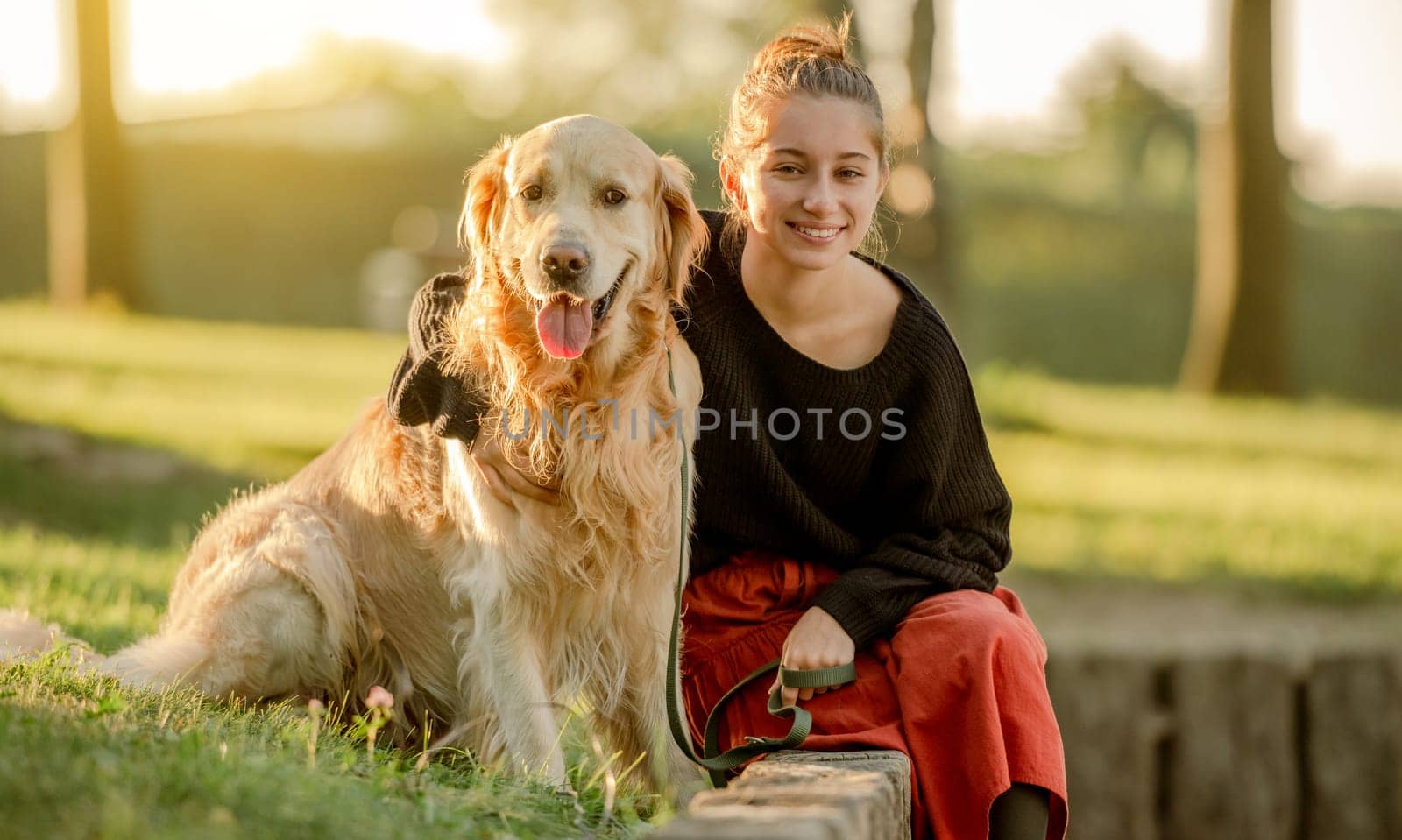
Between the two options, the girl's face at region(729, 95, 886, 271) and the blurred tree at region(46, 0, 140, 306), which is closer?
the girl's face at region(729, 95, 886, 271)

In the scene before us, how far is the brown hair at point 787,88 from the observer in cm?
313

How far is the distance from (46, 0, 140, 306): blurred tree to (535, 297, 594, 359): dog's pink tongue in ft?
42.7

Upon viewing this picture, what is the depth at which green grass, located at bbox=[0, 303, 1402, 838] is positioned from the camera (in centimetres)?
210

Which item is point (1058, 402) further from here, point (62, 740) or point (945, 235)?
point (62, 740)

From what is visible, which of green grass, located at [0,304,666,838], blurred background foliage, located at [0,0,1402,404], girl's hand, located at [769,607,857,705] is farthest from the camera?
blurred background foliage, located at [0,0,1402,404]

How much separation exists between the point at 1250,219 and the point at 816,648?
11.5 meters

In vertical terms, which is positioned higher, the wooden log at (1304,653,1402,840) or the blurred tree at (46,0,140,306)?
the blurred tree at (46,0,140,306)

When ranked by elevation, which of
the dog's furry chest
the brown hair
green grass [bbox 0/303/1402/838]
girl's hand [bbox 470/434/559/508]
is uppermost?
the brown hair

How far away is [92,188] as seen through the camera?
46.4 ft

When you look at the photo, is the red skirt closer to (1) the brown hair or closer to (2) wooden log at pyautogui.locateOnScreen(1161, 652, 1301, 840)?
(1) the brown hair

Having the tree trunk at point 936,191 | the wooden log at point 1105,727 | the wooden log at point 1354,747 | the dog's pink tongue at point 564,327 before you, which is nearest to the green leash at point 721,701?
the dog's pink tongue at point 564,327

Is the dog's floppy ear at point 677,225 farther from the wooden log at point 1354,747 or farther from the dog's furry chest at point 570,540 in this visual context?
the wooden log at point 1354,747

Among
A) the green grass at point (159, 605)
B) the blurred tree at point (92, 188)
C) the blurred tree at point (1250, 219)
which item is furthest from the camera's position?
the blurred tree at point (92, 188)

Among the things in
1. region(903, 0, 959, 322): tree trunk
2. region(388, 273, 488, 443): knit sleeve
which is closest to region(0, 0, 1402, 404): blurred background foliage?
region(903, 0, 959, 322): tree trunk
